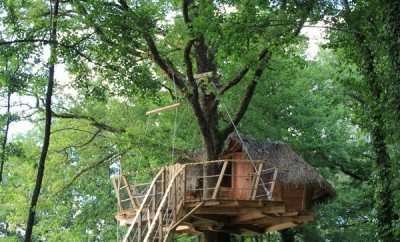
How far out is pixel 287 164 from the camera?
13297mm

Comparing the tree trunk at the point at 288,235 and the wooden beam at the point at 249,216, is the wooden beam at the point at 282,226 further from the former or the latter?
the tree trunk at the point at 288,235

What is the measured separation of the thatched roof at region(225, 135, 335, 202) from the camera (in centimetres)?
1311

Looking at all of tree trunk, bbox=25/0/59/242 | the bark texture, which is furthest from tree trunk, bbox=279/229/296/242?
tree trunk, bbox=25/0/59/242

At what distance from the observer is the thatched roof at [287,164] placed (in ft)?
43.0

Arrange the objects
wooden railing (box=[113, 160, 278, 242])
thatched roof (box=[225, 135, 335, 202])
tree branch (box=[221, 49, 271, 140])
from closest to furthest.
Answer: wooden railing (box=[113, 160, 278, 242]) → tree branch (box=[221, 49, 271, 140]) → thatched roof (box=[225, 135, 335, 202])

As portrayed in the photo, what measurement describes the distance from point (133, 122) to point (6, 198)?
400 centimetres

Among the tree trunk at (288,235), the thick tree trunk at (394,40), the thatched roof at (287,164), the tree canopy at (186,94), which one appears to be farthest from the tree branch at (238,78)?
the tree trunk at (288,235)

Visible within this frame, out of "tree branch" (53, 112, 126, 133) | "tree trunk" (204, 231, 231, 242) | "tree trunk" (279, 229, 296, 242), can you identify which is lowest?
"tree trunk" (279, 229, 296, 242)

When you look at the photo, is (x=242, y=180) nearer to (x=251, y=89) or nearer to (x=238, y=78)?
(x=251, y=89)

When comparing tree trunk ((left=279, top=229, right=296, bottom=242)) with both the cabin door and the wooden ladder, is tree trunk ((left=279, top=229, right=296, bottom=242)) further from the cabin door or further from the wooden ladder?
the wooden ladder

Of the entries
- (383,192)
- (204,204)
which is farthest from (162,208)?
(383,192)

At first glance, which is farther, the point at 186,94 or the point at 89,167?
the point at 89,167

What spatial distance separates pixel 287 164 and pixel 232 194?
57.7 inches

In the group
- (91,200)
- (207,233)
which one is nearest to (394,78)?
(207,233)
